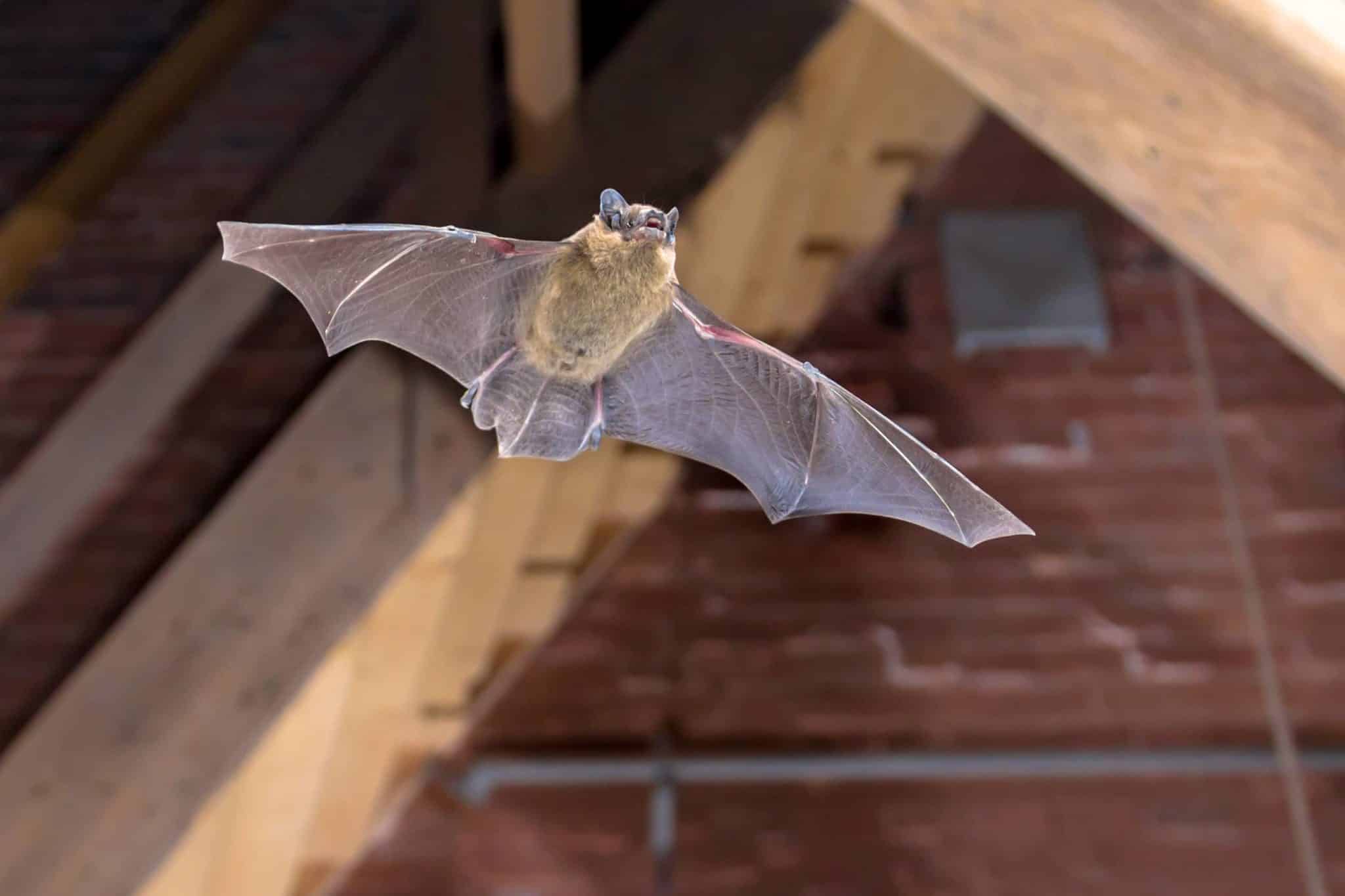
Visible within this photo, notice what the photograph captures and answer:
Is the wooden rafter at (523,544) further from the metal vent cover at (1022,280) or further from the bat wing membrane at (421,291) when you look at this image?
the bat wing membrane at (421,291)

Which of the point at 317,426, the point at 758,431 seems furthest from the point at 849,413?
the point at 317,426

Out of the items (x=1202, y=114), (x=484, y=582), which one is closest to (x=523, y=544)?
(x=484, y=582)

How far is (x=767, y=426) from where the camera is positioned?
5.21ft

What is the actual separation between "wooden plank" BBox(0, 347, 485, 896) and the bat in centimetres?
47

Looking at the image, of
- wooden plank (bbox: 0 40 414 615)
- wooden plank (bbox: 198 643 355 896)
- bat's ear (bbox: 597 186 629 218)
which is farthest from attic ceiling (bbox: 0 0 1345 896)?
bat's ear (bbox: 597 186 629 218)

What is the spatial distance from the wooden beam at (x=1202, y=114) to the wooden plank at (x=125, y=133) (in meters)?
1.62

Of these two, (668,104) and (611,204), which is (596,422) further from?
(668,104)

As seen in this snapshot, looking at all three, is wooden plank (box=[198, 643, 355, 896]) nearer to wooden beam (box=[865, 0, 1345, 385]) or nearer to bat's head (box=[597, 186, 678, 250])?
bat's head (box=[597, 186, 678, 250])

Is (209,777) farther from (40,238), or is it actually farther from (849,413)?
(40,238)

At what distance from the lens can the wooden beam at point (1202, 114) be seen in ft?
3.37

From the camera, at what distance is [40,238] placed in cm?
252

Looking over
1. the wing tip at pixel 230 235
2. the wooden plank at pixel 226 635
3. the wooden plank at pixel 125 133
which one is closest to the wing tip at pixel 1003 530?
the wing tip at pixel 230 235

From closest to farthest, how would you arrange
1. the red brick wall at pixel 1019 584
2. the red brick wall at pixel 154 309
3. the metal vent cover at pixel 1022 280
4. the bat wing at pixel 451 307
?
the bat wing at pixel 451 307, the red brick wall at pixel 154 309, the red brick wall at pixel 1019 584, the metal vent cover at pixel 1022 280

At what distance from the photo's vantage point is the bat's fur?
1.29m
